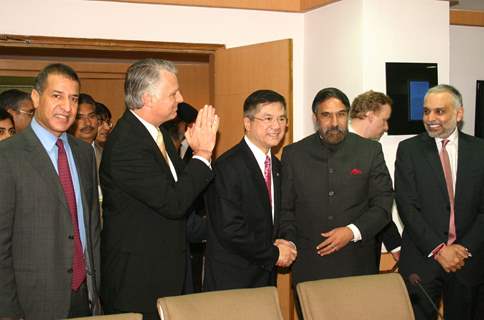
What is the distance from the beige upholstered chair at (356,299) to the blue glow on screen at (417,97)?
272cm

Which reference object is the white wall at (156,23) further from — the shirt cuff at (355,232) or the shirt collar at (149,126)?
the shirt collar at (149,126)

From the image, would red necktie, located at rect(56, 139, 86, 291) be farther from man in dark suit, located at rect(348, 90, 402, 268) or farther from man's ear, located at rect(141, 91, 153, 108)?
man in dark suit, located at rect(348, 90, 402, 268)

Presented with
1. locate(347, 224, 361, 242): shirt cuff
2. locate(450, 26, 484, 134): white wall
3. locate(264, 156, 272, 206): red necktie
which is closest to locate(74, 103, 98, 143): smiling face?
locate(264, 156, 272, 206): red necktie

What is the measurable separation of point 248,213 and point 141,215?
2.06ft

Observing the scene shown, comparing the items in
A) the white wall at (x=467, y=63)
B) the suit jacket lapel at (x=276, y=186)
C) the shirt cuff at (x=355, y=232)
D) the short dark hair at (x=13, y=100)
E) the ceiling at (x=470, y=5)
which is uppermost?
the ceiling at (x=470, y=5)

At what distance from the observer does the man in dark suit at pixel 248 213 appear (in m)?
3.17

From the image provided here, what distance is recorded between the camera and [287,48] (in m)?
5.28

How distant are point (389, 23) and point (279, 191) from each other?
2.24 metres

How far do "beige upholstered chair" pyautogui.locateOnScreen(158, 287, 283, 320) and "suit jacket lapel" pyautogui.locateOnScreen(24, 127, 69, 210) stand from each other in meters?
0.69

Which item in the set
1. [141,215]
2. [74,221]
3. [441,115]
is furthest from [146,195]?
[441,115]

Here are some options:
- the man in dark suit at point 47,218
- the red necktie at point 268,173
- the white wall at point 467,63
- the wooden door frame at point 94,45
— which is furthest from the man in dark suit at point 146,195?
the white wall at point 467,63

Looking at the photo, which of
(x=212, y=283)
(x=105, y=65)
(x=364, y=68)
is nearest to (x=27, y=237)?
(x=212, y=283)

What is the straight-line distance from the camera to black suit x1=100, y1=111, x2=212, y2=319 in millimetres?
2723

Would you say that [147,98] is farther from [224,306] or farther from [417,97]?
[417,97]
